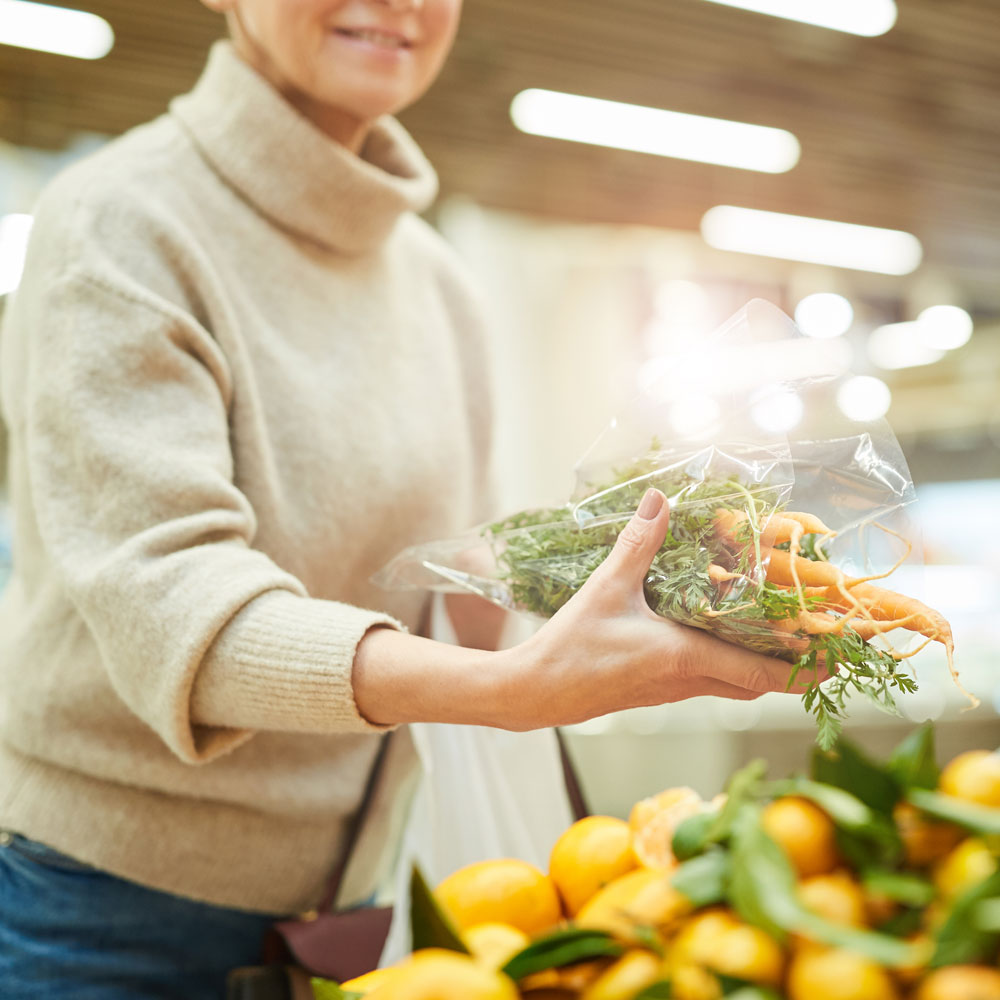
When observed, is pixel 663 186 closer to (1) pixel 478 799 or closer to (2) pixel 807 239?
(2) pixel 807 239

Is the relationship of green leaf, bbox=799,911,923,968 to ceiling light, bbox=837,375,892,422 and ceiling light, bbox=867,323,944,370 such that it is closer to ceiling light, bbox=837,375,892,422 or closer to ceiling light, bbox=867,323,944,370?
A: ceiling light, bbox=837,375,892,422

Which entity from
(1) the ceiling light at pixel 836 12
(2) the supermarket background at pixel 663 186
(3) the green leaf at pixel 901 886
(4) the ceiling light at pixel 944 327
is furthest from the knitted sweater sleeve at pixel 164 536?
(4) the ceiling light at pixel 944 327

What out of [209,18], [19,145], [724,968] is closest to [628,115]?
[209,18]

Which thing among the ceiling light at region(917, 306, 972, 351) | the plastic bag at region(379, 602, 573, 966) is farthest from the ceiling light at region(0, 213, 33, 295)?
the ceiling light at region(917, 306, 972, 351)

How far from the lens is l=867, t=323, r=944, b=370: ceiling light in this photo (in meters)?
8.62

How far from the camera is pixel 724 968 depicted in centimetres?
49

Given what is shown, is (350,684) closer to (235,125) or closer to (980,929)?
(980,929)

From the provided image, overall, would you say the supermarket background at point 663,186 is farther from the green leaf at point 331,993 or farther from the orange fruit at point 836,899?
the orange fruit at point 836,899

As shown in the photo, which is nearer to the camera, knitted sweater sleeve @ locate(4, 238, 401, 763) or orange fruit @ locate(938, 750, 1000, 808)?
orange fruit @ locate(938, 750, 1000, 808)

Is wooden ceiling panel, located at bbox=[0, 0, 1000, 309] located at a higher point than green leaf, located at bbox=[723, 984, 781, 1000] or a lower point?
higher

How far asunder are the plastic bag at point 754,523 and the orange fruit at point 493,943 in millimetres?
243

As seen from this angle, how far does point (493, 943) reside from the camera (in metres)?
0.63

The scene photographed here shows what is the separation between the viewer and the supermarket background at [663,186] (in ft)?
14.9

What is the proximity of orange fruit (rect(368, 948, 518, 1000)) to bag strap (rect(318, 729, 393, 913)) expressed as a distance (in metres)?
0.65
